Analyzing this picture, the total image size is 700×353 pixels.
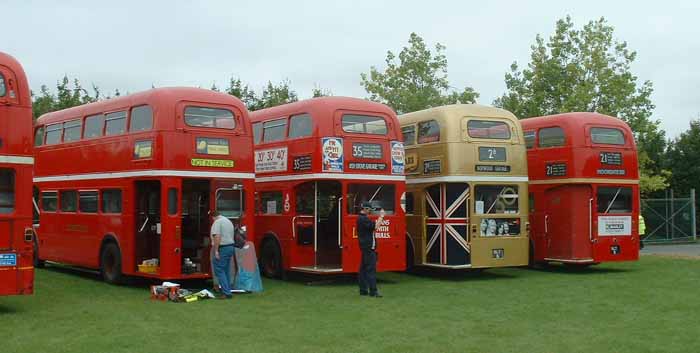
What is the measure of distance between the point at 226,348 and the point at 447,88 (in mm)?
29147

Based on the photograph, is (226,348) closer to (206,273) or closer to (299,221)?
(206,273)

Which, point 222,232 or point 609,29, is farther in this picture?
point 609,29

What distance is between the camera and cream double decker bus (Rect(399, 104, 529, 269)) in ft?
61.7

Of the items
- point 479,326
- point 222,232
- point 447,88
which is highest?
point 447,88

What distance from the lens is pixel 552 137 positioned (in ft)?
68.7

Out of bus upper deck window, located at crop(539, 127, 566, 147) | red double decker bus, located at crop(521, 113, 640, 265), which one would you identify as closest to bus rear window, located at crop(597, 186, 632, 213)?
red double decker bus, located at crop(521, 113, 640, 265)

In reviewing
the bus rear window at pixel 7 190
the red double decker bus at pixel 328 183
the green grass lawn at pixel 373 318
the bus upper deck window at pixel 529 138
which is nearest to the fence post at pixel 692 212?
the bus upper deck window at pixel 529 138

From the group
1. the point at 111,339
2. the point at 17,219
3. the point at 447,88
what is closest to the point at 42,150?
the point at 17,219

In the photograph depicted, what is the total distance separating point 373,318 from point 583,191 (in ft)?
30.9

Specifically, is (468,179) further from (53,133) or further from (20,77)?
(53,133)

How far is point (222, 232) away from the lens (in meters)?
15.4

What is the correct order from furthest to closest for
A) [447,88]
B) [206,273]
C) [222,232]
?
1. [447,88]
2. [206,273]
3. [222,232]

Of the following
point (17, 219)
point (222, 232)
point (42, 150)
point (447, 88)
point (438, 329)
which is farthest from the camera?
point (447, 88)

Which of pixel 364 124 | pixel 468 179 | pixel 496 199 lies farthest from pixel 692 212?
pixel 364 124
